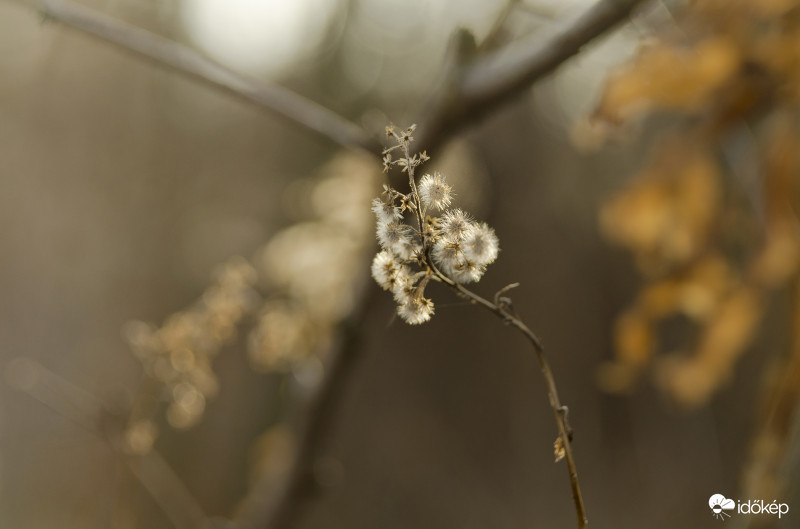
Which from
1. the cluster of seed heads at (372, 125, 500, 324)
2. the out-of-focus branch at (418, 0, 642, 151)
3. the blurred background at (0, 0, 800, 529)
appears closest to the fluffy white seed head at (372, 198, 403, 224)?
the cluster of seed heads at (372, 125, 500, 324)

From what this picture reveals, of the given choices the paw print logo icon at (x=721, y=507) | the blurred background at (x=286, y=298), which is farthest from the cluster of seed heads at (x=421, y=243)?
the blurred background at (x=286, y=298)

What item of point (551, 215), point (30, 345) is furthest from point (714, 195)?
point (30, 345)

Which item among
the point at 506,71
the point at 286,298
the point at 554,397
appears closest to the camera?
the point at 554,397

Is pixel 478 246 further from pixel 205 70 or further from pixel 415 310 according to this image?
pixel 205 70

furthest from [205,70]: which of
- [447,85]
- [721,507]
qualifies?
[721,507]

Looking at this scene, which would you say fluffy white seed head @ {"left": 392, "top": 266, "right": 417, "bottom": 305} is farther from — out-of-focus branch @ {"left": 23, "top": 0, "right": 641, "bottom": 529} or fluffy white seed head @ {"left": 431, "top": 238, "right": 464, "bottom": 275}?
out-of-focus branch @ {"left": 23, "top": 0, "right": 641, "bottom": 529}

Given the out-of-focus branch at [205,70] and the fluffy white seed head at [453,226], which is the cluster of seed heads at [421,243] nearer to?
the fluffy white seed head at [453,226]
